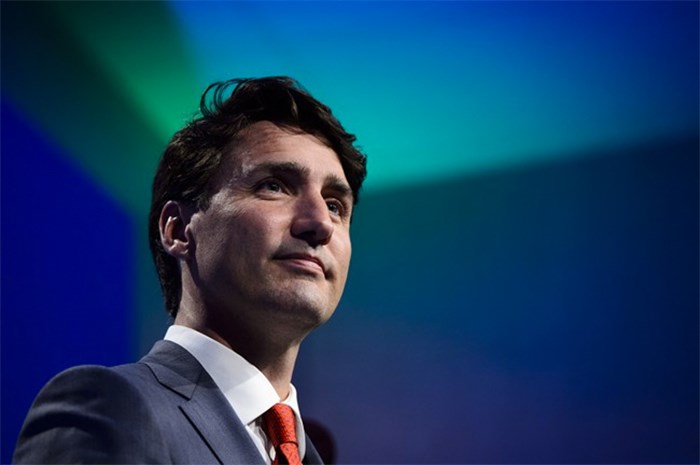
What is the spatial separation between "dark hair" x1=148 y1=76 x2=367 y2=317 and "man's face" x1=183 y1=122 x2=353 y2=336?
0.05 metres

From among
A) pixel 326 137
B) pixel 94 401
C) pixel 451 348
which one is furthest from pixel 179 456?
pixel 451 348

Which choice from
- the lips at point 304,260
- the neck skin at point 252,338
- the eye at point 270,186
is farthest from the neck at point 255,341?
the eye at point 270,186

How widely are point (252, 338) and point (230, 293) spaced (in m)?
0.09

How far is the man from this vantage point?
3.54 ft

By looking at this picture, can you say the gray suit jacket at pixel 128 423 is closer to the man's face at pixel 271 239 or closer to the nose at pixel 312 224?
the man's face at pixel 271 239

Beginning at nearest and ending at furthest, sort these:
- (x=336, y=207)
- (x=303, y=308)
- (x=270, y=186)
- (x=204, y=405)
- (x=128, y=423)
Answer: (x=128, y=423) → (x=204, y=405) → (x=303, y=308) → (x=270, y=186) → (x=336, y=207)

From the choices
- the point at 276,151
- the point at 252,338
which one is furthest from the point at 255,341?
the point at 276,151

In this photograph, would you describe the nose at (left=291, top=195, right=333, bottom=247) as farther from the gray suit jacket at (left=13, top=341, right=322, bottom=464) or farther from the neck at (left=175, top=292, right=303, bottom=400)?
the gray suit jacket at (left=13, top=341, right=322, bottom=464)

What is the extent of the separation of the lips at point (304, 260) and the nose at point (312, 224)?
0.02 metres

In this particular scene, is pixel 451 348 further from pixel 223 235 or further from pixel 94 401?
pixel 94 401

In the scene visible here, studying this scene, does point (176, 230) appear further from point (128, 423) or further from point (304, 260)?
point (128, 423)

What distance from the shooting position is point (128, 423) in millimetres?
1064

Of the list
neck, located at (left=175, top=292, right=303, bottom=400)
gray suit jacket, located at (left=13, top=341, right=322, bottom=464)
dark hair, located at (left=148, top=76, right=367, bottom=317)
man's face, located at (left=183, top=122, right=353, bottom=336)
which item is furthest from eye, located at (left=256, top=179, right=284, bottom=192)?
gray suit jacket, located at (left=13, top=341, right=322, bottom=464)

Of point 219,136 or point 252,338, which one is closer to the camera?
point 252,338
